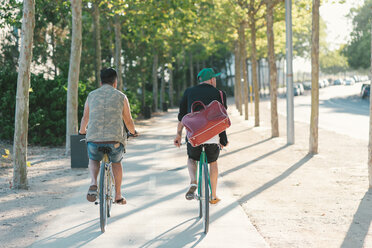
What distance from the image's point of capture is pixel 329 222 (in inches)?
237

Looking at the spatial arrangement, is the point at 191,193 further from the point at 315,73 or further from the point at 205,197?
the point at 315,73

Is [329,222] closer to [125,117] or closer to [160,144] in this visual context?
[125,117]

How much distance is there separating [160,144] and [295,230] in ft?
33.5

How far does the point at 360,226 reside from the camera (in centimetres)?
584

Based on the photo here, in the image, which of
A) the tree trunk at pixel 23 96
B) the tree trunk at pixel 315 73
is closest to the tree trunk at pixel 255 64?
the tree trunk at pixel 315 73

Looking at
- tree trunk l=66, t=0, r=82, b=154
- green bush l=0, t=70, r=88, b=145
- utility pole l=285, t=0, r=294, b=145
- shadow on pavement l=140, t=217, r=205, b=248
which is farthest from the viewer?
utility pole l=285, t=0, r=294, b=145

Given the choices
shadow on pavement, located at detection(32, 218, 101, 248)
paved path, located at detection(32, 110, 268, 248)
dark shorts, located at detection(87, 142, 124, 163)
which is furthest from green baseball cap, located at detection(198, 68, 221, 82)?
shadow on pavement, located at detection(32, 218, 101, 248)

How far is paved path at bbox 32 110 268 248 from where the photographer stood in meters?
5.19

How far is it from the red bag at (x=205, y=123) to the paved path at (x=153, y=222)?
1028 mm

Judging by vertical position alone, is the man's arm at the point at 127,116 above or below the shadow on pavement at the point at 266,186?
above

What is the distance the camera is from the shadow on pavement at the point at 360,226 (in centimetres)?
514

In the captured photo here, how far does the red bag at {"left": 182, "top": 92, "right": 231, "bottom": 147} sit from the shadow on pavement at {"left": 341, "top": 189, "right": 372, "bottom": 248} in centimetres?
177

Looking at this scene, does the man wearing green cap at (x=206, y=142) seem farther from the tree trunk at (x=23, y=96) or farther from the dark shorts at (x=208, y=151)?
the tree trunk at (x=23, y=96)

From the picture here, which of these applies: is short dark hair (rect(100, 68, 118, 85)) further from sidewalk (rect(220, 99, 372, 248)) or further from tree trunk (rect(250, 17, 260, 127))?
tree trunk (rect(250, 17, 260, 127))
